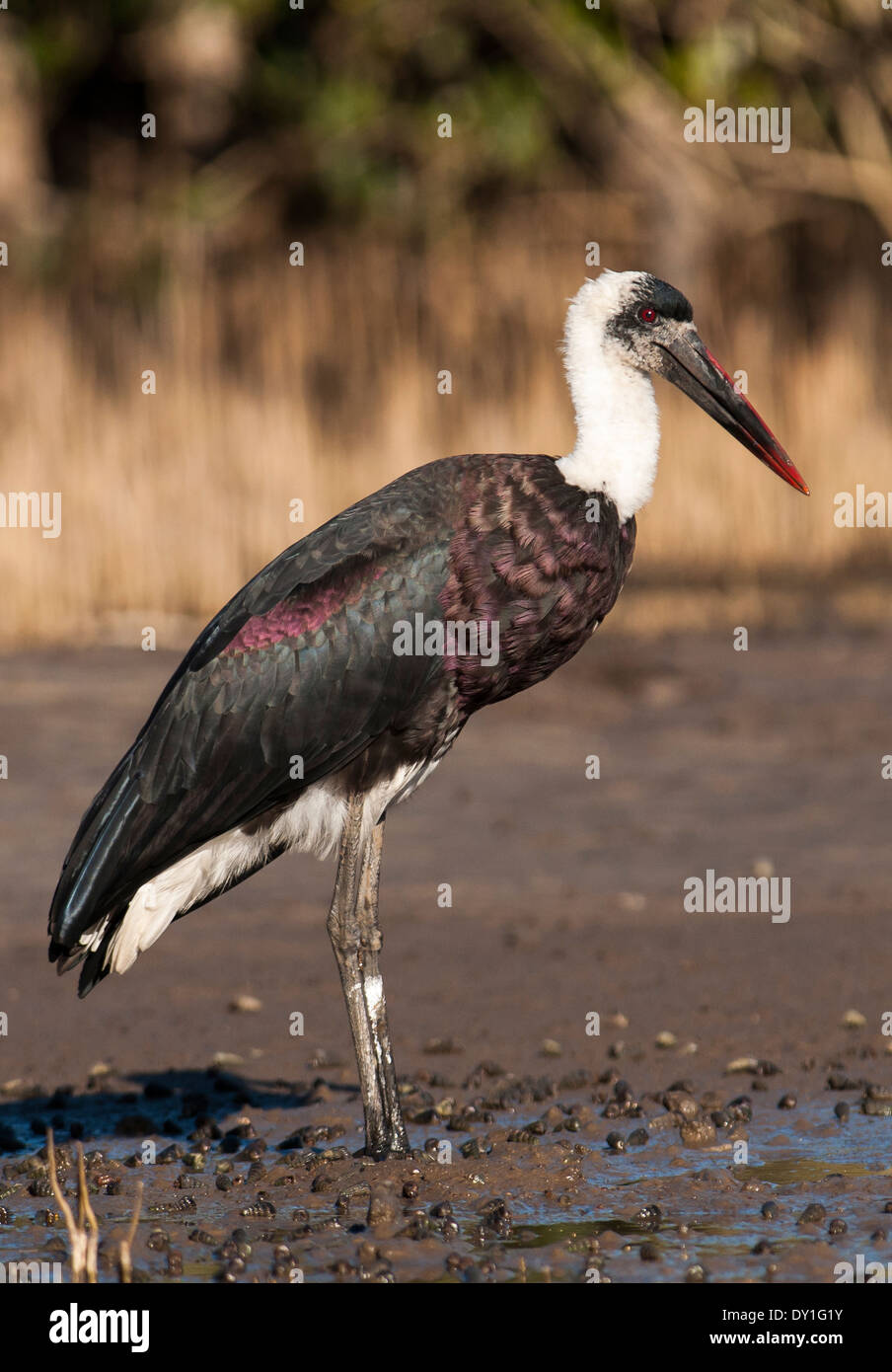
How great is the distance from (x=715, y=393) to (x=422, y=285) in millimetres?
10246

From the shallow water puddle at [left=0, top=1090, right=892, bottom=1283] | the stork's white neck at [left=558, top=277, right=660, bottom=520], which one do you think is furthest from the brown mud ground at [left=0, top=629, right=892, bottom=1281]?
the stork's white neck at [left=558, top=277, right=660, bottom=520]

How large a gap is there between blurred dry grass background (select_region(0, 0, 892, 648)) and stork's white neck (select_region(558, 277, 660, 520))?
23.6ft

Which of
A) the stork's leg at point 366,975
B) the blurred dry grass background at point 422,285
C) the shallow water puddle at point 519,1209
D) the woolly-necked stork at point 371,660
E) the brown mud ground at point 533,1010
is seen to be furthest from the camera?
the blurred dry grass background at point 422,285

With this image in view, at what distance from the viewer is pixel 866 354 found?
16.2 metres

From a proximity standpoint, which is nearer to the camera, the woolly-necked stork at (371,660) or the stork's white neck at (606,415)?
the woolly-necked stork at (371,660)

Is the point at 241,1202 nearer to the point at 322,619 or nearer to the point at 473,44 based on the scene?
the point at 322,619

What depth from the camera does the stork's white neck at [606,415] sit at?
19.4 ft

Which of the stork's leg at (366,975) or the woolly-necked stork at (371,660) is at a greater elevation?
the woolly-necked stork at (371,660)

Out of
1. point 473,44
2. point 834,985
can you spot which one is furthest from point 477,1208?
point 473,44

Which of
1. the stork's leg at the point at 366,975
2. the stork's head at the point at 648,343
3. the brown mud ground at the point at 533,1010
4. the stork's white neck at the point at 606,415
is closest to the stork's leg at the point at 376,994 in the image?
the stork's leg at the point at 366,975

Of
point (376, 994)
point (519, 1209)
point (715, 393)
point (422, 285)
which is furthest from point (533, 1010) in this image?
point (422, 285)

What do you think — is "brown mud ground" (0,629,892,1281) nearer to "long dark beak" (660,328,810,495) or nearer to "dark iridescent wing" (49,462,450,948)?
"dark iridescent wing" (49,462,450,948)

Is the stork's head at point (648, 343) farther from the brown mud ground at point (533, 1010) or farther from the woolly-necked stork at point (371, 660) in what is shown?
the brown mud ground at point (533, 1010)

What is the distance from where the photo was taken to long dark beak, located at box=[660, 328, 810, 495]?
6164mm
